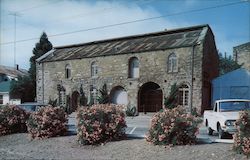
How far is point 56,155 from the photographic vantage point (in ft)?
31.0

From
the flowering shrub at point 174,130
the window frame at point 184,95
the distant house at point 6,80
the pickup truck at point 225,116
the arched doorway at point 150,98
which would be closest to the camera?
the flowering shrub at point 174,130

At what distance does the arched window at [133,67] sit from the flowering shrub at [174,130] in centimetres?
2158

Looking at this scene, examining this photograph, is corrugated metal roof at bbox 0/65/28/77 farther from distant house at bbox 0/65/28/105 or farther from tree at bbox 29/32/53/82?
tree at bbox 29/32/53/82

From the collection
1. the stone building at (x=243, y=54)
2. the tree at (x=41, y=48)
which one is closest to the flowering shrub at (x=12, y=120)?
the stone building at (x=243, y=54)

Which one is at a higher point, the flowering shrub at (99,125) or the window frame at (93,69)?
the window frame at (93,69)

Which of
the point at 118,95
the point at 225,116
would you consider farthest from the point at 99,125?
the point at 118,95

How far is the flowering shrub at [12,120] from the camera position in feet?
45.8

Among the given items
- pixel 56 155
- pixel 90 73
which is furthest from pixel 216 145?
pixel 90 73

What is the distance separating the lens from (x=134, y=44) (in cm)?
3281

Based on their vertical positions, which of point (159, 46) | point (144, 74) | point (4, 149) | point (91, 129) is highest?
point (159, 46)

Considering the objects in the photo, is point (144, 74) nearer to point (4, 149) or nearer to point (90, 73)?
point (90, 73)

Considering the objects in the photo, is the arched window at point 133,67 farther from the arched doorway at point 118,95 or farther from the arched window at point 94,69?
the arched window at point 94,69

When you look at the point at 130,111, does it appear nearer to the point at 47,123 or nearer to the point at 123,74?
the point at 123,74

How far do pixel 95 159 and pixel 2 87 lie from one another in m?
44.3
